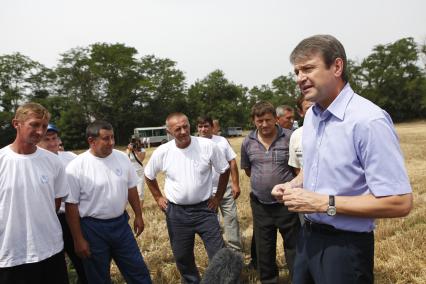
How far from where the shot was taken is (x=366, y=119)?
6.19ft

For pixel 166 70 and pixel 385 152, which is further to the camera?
pixel 166 70

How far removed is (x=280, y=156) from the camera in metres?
4.41

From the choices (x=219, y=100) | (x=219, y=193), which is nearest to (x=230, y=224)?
(x=219, y=193)

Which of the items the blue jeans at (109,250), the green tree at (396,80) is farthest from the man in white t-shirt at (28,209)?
the green tree at (396,80)

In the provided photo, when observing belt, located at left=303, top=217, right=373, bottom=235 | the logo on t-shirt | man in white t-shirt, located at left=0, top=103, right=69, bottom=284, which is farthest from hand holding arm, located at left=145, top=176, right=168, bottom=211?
belt, located at left=303, top=217, right=373, bottom=235

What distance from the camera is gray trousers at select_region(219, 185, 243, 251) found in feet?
17.8

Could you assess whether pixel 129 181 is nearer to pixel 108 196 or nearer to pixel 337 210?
pixel 108 196

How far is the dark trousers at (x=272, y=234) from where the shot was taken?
14.0ft

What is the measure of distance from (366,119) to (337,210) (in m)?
0.48

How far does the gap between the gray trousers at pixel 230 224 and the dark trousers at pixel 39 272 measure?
257cm

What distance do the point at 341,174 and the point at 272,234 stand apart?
259cm

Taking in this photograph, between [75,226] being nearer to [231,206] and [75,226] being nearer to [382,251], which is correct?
[231,206]

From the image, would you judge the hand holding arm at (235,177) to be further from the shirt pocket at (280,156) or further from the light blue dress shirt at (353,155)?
the light blue dress shirt at (353,155)

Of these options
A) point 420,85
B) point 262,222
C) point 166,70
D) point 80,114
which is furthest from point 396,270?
point 420,85
